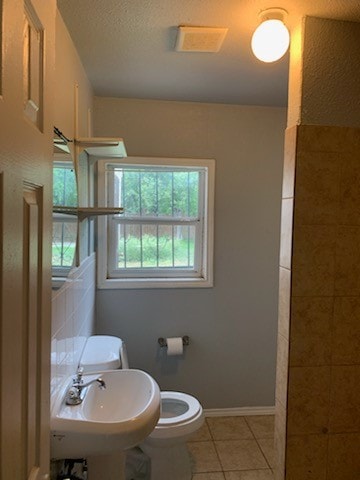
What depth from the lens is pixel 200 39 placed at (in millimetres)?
1683

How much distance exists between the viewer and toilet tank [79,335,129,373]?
197 centimetres

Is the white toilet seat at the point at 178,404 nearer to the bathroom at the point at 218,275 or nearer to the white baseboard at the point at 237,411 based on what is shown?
the bathroom at the point at 218,275

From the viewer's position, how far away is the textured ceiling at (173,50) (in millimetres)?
1457

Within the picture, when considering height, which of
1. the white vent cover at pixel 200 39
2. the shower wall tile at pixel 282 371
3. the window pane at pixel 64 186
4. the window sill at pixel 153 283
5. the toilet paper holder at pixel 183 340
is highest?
the white vent cover at pixel 200 39

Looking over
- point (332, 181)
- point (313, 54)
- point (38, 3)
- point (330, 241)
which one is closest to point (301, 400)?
point (330, 241)

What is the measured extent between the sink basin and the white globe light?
1432 mm

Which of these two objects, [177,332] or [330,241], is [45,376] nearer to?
[330,241]

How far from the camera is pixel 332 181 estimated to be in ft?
4.90

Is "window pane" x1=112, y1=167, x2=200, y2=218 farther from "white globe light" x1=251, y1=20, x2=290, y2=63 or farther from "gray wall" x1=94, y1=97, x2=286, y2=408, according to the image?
Result: "white globe light" x1=251, y1=20, x2=290, y2=63

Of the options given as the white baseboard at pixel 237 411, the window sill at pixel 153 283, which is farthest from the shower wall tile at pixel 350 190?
the white baseboard at pixel 237 411

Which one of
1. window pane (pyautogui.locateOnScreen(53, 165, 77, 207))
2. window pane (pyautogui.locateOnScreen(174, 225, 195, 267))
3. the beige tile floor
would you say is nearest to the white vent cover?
window pane (pyautogui.locateOnScreen(53, 165, 77, 207))

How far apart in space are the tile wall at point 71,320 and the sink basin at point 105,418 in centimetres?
11

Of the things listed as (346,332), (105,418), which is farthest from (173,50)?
(105,418)

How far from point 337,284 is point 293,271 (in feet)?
0.62
